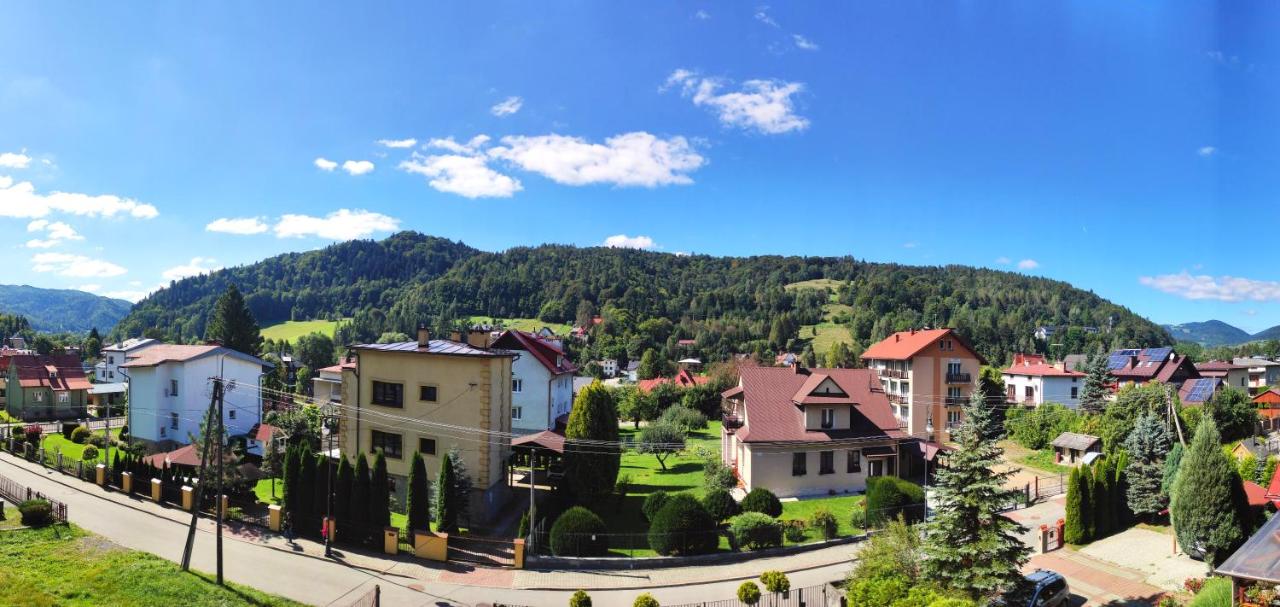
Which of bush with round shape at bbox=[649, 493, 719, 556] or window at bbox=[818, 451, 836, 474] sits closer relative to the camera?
bush with round shape at bbox=[649, 493, 719, 556]

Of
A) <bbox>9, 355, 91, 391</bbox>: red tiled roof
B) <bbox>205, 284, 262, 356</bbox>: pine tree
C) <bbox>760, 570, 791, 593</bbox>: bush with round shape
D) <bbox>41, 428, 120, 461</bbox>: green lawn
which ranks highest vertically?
<bbox>205, 284, 262, 356</bbox>: pine tree

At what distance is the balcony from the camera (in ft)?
159

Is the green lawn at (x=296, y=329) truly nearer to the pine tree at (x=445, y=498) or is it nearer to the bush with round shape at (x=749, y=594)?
the pine tree at (x=445, y=498)

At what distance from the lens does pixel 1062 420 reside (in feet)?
136

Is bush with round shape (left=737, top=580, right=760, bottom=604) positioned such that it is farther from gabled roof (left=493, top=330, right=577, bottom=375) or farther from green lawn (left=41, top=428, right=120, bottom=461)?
green lawn (left=41, top=428, right=120, bottom=461)

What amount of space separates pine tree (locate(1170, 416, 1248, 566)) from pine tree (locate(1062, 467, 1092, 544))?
2969 millimetres

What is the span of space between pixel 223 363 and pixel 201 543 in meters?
25.1

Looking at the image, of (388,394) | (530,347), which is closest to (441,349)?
(388,394)

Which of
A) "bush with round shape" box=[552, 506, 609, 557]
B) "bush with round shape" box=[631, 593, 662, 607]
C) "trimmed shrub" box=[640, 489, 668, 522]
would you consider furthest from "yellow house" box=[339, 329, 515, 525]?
"bush with round shape" box=[631, 593, 662, 607]

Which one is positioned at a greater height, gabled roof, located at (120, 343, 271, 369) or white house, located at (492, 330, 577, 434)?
gabled roof, located at (120, 343, 271, 369)

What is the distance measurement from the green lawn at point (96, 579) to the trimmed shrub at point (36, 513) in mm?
858

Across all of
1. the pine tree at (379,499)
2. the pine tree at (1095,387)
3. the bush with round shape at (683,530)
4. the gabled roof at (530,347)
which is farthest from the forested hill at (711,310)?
the pine tree at (379,499)

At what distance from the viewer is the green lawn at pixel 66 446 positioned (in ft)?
122

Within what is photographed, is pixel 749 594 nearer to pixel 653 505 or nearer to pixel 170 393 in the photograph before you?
pixel 653 505
